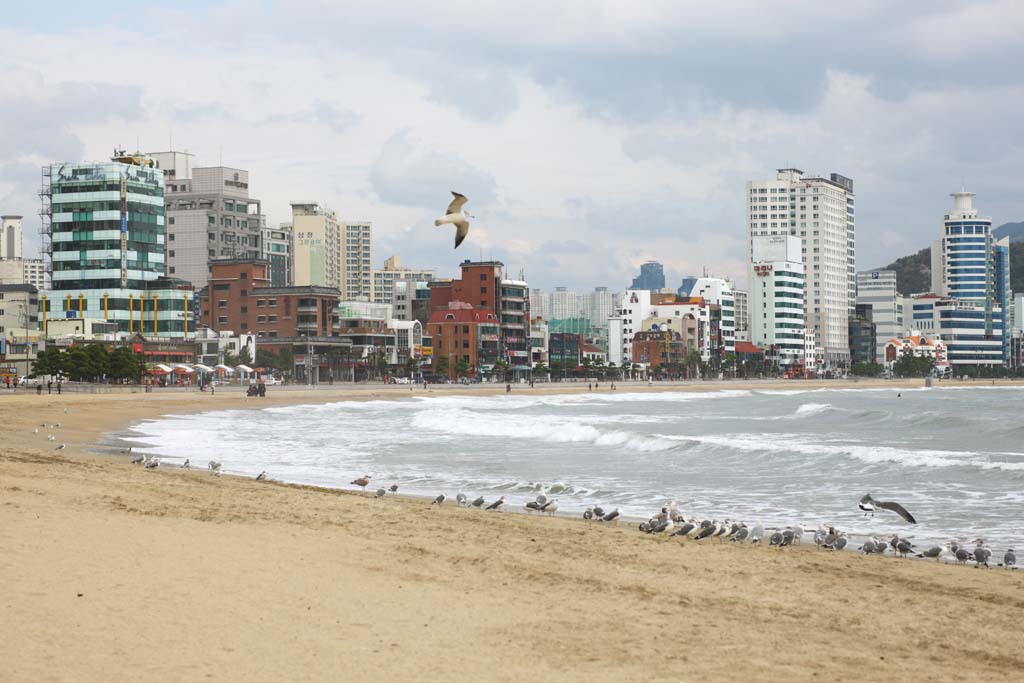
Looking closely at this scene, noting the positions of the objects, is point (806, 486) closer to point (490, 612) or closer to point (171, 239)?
point (490, 612)

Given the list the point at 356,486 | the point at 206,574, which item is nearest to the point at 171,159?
the point at 356,486

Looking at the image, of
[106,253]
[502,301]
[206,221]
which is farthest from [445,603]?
[206,221]

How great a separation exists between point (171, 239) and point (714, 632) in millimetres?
152012

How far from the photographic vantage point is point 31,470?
18656 millimetres

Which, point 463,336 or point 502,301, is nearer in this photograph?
point 463,336

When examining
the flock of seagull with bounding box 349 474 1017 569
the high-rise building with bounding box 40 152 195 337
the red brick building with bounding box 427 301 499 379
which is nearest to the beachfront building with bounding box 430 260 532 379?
the red brick building with bounding box 427 301 499 379

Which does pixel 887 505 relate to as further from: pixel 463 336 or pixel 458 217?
pixel 463 336

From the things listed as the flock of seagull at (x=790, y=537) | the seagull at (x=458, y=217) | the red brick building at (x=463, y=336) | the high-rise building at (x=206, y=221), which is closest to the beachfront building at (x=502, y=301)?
the red brick building at (x=463, y=336)

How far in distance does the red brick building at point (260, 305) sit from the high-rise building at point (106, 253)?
8.75 metres

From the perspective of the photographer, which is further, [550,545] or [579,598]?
[550,545]

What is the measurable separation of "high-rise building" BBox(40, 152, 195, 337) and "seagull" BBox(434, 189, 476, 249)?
4062 inches

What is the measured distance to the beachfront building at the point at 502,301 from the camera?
147m

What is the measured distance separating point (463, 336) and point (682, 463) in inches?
4518

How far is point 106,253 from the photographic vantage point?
115188 mm
